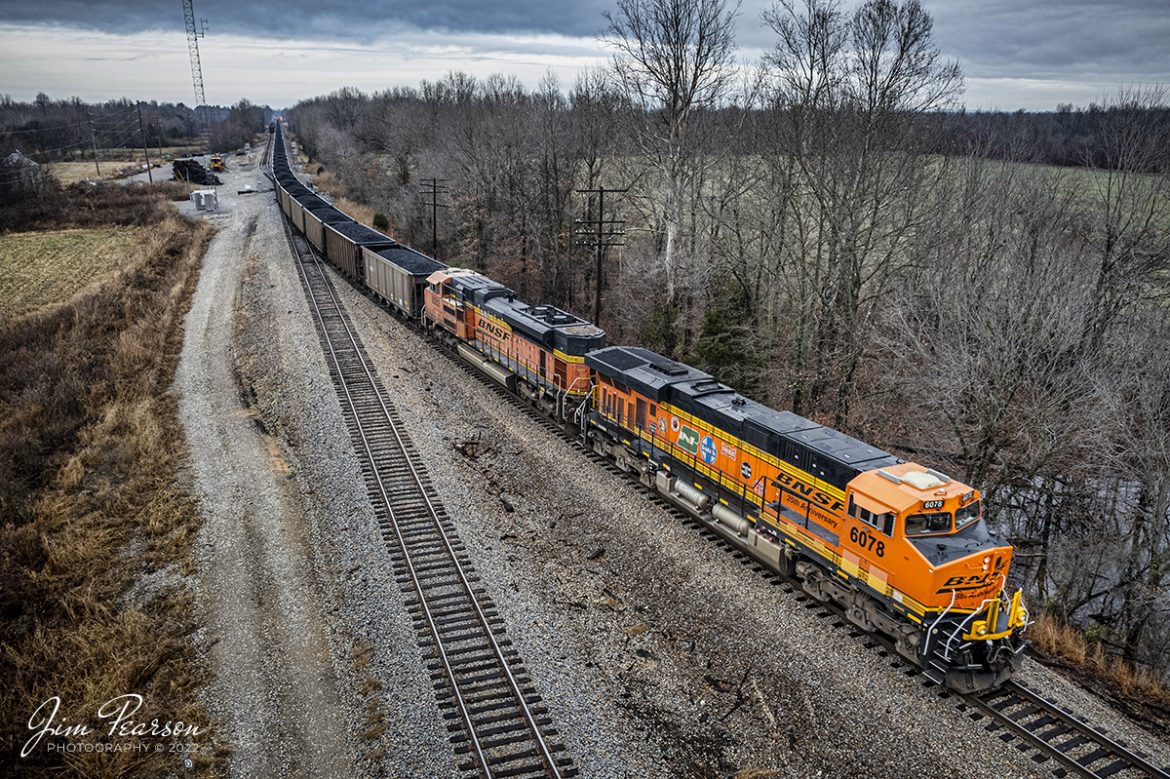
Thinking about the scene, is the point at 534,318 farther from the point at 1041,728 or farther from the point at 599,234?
the point at 1041,728

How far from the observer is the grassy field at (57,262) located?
154 ft

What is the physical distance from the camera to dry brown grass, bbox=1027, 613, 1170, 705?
13719mm

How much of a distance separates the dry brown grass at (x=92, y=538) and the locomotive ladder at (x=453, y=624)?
4.30m

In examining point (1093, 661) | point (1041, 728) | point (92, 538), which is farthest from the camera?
point (92, 538)

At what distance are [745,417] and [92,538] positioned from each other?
17.1 metres

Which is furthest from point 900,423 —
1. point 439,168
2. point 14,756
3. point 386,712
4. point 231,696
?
point 439,168

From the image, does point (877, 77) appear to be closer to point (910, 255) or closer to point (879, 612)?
point (910, 255)

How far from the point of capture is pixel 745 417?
1712cm

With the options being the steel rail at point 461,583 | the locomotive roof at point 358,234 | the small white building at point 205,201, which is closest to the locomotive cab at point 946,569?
the steel rail at point 461,583

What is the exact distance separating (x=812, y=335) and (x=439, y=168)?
5023 centimetres

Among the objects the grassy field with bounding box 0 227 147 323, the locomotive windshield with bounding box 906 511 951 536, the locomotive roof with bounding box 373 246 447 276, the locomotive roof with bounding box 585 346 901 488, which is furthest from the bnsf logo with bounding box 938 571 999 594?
the grassy field with bounding box 0 227 147 323

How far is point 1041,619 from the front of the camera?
1598 cm

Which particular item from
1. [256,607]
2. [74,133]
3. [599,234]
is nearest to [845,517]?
[256,607]

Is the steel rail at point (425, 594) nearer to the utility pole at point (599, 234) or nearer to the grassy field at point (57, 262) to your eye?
the utility pole at point (599, 234)
